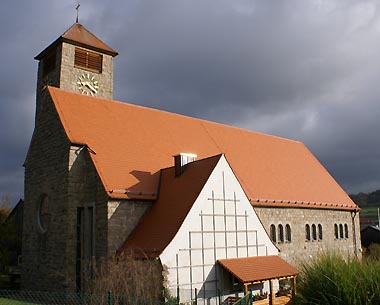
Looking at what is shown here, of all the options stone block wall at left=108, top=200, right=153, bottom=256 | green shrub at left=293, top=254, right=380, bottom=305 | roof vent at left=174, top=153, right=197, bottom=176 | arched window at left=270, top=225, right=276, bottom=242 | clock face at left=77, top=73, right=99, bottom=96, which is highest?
clock face at left=77, top=73, right=99, bottom=96

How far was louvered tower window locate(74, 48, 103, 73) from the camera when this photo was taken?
25.1 metres

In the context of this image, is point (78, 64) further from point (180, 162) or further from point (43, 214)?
point (180, 162)

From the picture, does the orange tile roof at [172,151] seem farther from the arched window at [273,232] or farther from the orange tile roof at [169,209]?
the arched window at [273,232]

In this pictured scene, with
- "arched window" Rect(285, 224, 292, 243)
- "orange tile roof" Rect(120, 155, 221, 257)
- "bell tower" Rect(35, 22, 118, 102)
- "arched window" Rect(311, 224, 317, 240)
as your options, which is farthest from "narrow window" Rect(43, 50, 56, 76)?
"arched window" Rect(311, 224, 317, 240)

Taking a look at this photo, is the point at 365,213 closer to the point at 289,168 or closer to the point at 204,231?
the point at 289,168

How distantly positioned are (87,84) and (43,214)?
8.76 meters

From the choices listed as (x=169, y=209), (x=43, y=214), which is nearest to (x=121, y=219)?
(x=169, y=209)

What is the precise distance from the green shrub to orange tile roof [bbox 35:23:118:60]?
20500 millimetres

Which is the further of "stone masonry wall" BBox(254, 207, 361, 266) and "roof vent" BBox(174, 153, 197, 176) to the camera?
"stone masonry wall" BBox(254, 207, 361, 266)

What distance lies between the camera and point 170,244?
14.9m

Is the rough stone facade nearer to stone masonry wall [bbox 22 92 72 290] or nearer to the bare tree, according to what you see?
stone masonry wall [bbox 22 92 72 290]

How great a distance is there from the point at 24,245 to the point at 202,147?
10.3 m

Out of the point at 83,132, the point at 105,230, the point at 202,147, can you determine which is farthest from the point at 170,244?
the point at 202,147

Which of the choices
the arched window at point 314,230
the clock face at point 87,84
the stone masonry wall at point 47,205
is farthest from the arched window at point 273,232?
the clock face at point 87,84
